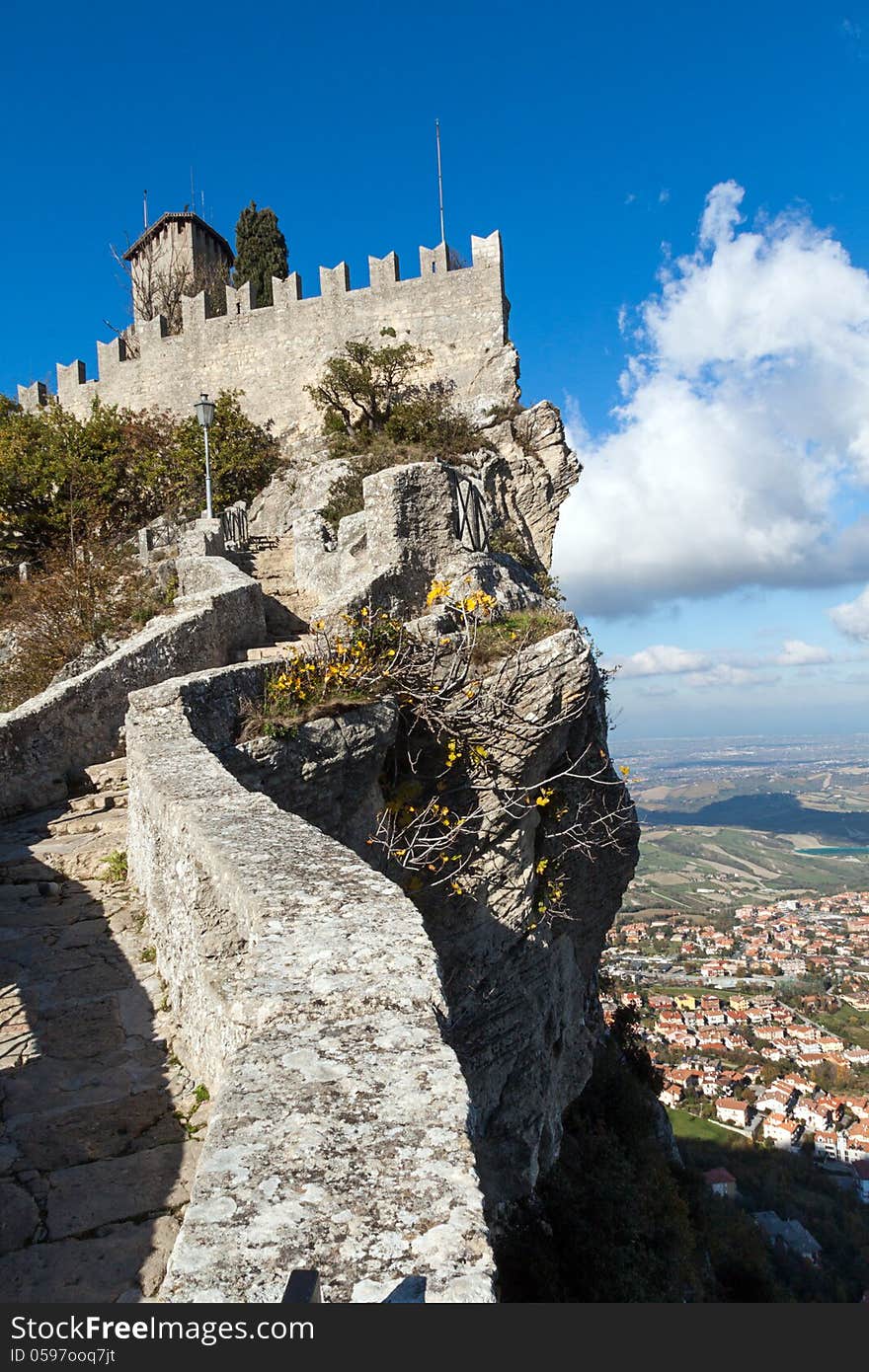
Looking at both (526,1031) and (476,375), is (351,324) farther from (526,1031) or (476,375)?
(526,1031)

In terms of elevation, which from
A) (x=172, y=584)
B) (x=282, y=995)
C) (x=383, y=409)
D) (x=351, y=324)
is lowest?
(x=282, y=995)

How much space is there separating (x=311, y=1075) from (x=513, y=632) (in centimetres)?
770

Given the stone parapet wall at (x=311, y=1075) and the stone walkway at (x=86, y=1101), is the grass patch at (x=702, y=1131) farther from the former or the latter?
the stone parapet wall at (x=311, y=1075)

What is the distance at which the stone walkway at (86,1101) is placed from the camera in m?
2.60

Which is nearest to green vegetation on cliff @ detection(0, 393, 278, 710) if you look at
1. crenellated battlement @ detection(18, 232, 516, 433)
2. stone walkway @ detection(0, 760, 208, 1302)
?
crenellated battlement @ detection(18, 232, 516, 433)

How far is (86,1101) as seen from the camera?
3359 millimetres

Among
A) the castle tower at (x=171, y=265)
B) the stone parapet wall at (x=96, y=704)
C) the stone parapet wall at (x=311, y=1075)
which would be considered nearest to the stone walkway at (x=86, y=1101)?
the stone parapet wall at (x=311, y=1075)

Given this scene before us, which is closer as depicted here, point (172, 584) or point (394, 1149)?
point (394, 1149)

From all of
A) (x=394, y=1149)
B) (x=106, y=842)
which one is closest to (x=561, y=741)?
(x=106, y=842)

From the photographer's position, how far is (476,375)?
21.5 m

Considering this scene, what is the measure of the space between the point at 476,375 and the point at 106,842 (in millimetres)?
18521

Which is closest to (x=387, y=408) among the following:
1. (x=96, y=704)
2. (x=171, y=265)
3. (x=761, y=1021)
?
(x=171, y=265)

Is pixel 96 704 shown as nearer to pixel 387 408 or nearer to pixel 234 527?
pixel 234 527

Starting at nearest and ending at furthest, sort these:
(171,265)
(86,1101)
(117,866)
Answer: (86,1101) → (117,866) → (171,265)
